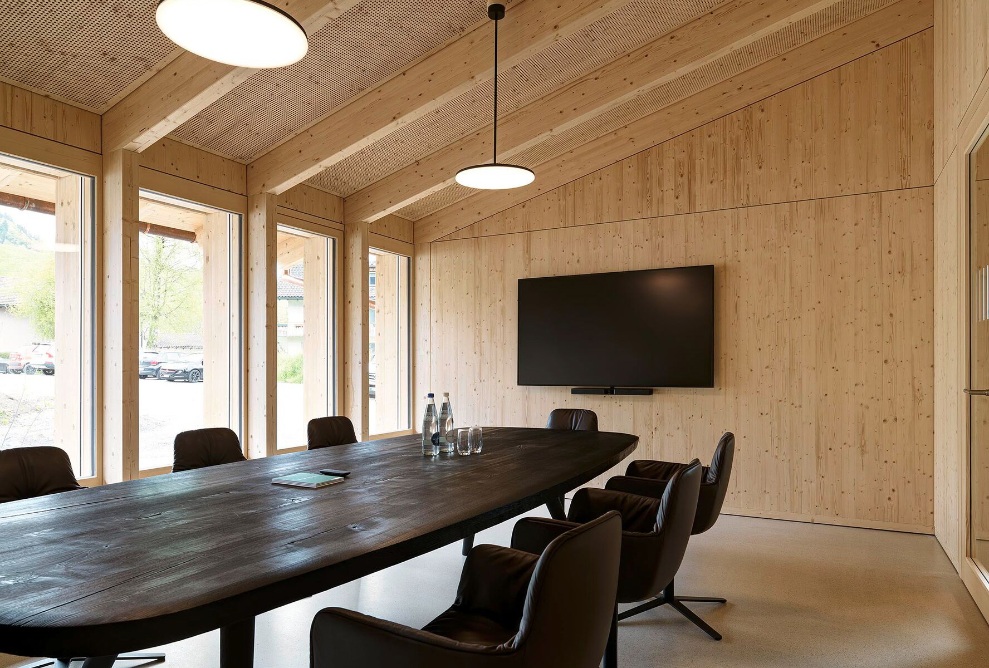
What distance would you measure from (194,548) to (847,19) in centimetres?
560

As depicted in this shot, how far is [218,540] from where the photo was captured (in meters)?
1.78

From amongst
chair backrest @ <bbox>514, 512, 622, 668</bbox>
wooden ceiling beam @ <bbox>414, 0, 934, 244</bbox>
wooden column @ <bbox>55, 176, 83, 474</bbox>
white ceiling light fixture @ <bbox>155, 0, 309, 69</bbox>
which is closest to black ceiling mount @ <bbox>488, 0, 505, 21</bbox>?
white ceiling light fixture @ <bbox>155, 0, 309, 69</bbox>

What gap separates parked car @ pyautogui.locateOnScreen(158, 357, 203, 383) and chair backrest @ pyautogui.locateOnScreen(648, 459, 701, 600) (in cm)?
378

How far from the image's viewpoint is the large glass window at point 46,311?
4.03 m

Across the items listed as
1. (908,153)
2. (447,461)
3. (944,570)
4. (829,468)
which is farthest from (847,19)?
(447,461)

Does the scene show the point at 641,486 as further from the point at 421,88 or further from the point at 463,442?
the point at 421,88

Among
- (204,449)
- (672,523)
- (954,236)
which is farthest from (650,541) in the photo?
(954,236)

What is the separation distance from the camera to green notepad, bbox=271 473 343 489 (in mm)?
2557

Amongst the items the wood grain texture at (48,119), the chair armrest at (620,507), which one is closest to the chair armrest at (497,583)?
the chair armrest at (620,507)

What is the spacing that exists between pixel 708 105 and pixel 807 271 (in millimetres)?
1619

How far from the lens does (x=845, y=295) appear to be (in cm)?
531

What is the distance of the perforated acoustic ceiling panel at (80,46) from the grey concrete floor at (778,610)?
10.2ft

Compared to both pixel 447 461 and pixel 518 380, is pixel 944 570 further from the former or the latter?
pixel 518 380

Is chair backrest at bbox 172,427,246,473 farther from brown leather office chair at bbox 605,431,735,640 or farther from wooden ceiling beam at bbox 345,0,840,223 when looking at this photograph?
wooden ceiling beam at bbox 345,0,840,223
